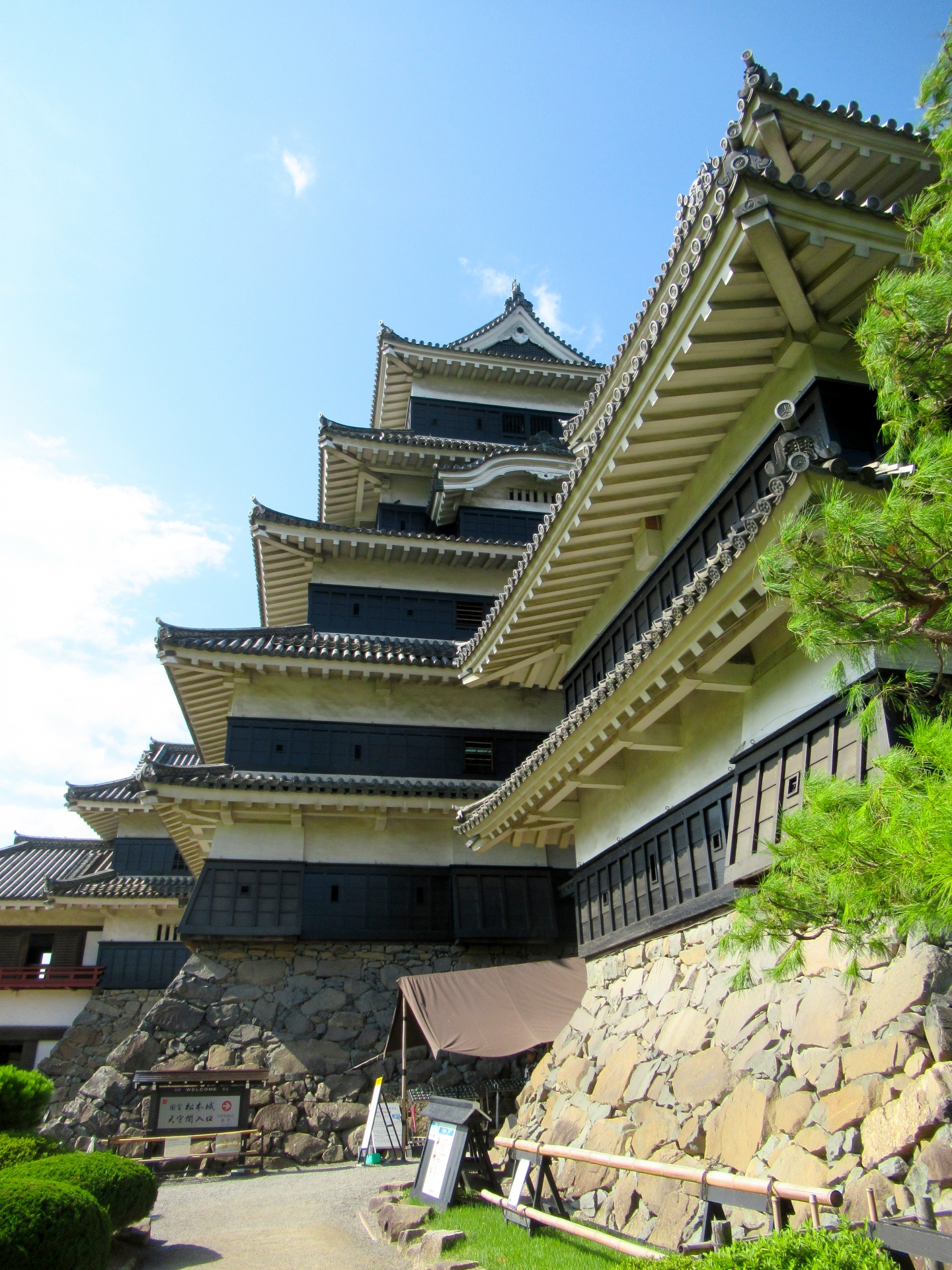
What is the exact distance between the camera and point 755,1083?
6.79 metres

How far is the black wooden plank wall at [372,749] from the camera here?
18.1 meters

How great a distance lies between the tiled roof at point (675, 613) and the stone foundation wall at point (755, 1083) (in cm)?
262

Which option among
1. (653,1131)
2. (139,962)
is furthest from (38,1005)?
(653,1131)

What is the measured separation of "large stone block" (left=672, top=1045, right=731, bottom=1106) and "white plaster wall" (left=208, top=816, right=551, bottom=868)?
389 inches

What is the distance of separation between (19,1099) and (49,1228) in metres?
3.37

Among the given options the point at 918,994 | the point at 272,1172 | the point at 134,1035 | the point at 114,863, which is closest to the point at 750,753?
the point at 918,994

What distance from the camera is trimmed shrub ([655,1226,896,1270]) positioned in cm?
351

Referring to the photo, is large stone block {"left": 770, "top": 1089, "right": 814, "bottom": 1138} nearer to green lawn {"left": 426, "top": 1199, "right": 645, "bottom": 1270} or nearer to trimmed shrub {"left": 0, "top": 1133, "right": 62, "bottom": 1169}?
green lawn {"left": 426, "top": 1199, "right": 645, "bottom": 1270}

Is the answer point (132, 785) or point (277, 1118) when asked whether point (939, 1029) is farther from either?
point (132, 785)

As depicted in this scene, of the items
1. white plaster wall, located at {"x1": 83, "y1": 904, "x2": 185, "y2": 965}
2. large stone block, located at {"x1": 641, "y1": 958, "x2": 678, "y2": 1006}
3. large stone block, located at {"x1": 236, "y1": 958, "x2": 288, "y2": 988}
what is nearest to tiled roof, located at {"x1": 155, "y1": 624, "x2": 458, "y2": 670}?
large stone block, located at {"x1": 236, "y1": 958, "x2": 288, "y2": 988}

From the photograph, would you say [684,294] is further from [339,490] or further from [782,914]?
[339,490]

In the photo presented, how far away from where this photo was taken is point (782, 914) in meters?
4.75

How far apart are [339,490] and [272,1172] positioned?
52.3ft

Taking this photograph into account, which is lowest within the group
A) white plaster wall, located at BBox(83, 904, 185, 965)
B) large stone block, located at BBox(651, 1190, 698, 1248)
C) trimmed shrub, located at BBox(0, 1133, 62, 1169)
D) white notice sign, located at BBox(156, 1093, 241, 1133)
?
large stone block, located at BBox(651, 1190, 698, 1248)
